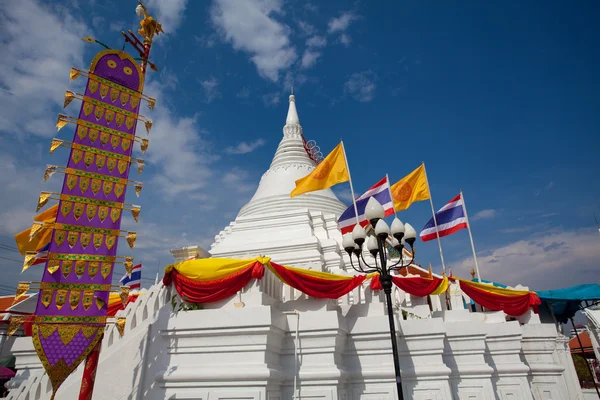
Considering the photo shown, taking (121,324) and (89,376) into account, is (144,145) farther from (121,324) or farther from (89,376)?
(89,376)

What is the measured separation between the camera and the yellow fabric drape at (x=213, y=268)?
32.1ft

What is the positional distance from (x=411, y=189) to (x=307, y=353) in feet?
31.5

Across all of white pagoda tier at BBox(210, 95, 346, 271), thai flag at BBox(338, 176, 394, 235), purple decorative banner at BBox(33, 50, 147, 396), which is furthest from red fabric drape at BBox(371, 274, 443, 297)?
purple decorative banner at BBox(33, 50, 147, 396)

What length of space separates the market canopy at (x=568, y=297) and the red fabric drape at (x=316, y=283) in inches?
509

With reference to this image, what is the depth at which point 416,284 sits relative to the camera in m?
12.4

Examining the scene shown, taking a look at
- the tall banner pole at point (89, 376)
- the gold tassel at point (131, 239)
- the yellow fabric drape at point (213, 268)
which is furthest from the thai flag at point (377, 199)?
the tall banner pole at point (89, 376)

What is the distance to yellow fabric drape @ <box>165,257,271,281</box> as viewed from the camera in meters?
9.80

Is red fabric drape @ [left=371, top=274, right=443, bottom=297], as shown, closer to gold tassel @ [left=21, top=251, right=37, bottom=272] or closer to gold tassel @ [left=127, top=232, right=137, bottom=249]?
gold tassel @ [left=127, top=232, right=137, bottom=249]

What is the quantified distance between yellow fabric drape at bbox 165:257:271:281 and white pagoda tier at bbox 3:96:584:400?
2.01 feet

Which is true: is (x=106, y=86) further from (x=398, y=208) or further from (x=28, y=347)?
(x=398, y=208)

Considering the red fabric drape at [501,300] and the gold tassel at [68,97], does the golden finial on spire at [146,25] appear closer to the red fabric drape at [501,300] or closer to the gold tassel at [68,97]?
the gold tassel at [68,97]

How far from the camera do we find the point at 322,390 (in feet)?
29.5

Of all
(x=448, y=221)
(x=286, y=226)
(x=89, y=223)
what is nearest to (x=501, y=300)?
(x=448, y=221)

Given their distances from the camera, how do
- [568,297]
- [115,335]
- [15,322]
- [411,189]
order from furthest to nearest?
1. [568,297]
2. [411,189]
3. [115,335]
4. [15,322]
